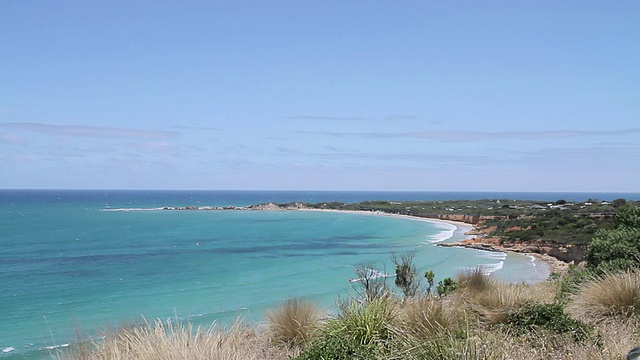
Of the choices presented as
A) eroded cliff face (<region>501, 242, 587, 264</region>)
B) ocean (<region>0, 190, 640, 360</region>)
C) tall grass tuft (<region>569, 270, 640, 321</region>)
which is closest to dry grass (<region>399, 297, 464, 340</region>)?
ocean (<region>0, 190, 640, 360</region>)

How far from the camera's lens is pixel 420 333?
6609 millimetres

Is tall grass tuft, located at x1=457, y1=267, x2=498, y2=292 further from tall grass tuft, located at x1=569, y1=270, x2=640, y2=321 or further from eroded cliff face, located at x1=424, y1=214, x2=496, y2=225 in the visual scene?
eroded cliff face, located at x1=424, y1=214, x2=496, y2=225

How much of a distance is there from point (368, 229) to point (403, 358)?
64.1 meters

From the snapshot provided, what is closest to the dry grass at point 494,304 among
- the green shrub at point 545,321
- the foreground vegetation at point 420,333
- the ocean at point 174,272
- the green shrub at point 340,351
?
the foreground vegetation at point 420,333

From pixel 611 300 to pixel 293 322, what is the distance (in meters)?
4.78

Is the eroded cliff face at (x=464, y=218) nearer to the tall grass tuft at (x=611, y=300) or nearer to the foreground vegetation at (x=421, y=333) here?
the tall grass tuft at (x=611, y=300)

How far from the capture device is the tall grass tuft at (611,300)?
25.8 feet

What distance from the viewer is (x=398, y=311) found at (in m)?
7.32

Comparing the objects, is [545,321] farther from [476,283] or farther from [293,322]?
[476,283]

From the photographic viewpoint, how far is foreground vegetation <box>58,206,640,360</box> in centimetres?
560

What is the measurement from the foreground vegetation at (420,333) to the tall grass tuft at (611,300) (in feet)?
0.04

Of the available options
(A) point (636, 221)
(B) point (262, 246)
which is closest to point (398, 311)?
(A) point (636, 221)

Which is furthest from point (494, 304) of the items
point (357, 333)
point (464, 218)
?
point (464, 218)

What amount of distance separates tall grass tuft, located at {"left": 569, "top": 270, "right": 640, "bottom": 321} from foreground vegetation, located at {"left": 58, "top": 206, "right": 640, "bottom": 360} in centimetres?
1
